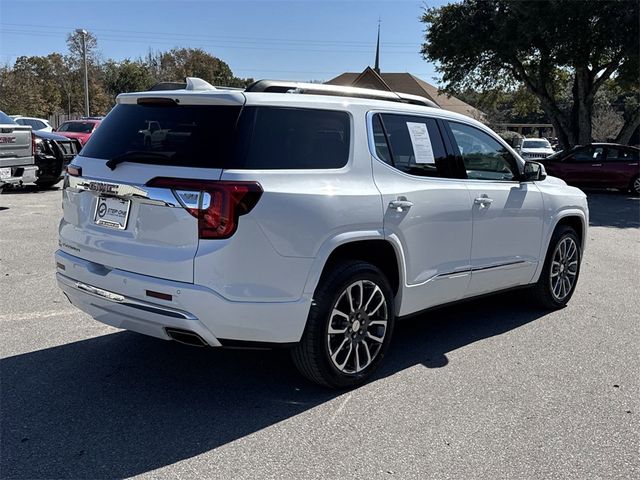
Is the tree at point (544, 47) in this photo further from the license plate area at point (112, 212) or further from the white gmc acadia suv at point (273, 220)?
the license plate area at point (112, 212)

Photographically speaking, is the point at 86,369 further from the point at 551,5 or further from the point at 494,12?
the point at 494,12

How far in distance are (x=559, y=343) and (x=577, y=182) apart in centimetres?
1561

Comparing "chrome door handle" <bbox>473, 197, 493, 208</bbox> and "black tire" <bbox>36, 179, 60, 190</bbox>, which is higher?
"chrome door handle" <bbox>473, 197, 493, 208</bbox>

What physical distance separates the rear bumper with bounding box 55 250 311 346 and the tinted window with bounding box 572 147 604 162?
17.7 metres

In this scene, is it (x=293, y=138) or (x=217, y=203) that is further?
(x=293, y=138)

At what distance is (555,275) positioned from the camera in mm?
5914

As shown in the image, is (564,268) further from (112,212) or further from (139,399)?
(112,212)

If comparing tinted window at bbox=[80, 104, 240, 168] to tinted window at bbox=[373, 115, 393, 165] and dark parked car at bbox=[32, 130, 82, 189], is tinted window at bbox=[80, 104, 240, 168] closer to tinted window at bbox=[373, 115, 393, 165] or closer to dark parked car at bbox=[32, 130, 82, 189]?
tinted window at bbox=[373, 115, 393, 165]

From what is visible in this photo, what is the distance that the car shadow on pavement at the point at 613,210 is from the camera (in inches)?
519

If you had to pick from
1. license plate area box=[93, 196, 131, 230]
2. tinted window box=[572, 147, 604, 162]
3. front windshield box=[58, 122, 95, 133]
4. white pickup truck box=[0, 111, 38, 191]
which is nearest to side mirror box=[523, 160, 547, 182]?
license plate area box=[93, 196, 131, 230]

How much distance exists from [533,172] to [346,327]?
8.33 ft

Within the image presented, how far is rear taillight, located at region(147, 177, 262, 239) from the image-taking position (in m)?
3.24

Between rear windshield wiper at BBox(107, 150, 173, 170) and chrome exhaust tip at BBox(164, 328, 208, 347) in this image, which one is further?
rear windshield wiper at BBox(107, 150, 173, 170)

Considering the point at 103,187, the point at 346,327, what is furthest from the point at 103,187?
the point at 346,327
